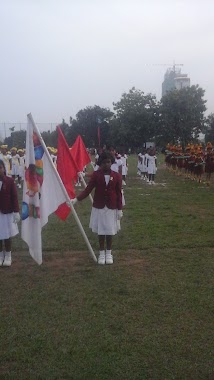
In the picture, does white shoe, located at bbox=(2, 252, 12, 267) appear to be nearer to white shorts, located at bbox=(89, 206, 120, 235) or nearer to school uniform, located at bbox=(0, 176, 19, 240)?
school uniform, located at bbox=(0, 176, 19, 240)

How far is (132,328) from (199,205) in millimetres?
8841

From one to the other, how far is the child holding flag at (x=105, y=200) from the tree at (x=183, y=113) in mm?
28471

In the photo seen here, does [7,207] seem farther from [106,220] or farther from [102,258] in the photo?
[102,258]

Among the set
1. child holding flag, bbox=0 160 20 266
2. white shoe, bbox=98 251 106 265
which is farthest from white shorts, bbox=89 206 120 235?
child holding flag, bbox=0 160 20 266

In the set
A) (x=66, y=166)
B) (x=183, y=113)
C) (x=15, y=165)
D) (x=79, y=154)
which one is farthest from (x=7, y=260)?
(x=183, y=113)

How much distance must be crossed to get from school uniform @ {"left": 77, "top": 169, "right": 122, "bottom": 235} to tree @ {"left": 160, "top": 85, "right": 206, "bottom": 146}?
28527 millimetres

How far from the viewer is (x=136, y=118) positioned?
3731cm

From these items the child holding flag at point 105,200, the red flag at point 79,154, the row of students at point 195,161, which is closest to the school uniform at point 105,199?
the child holding flag at point 105,200

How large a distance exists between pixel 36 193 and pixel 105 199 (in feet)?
3.59

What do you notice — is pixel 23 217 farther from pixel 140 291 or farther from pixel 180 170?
pixel 180 170

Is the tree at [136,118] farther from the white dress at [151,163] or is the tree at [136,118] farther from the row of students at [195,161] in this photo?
the white dress at [151,163]

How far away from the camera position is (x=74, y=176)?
7496 millimetres

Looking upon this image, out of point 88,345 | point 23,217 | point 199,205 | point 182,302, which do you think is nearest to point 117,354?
point 88,345

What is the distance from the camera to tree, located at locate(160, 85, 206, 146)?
114ft
